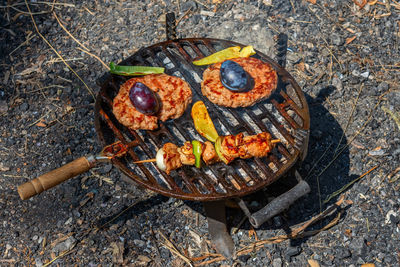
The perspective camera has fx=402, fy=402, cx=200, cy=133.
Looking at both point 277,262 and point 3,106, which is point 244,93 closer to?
point 277,262

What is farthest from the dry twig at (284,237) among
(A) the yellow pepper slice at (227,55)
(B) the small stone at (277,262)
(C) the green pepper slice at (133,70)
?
(C) the green pepper slice at (133,70)

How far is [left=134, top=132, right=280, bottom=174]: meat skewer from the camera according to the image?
123 inches

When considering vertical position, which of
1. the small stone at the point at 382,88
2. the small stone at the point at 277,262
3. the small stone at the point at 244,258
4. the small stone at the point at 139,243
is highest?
the small stone at the point at 382,88

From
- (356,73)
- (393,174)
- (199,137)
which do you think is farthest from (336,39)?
(199,137)

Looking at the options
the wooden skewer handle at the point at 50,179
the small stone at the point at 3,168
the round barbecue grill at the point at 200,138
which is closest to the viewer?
the wooden skewer handle at the point at 50,179

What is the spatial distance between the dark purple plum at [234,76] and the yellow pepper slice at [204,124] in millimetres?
299

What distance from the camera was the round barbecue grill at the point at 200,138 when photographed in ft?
9.72

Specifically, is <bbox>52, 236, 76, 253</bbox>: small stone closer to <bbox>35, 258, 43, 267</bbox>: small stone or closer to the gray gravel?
the gray gravel

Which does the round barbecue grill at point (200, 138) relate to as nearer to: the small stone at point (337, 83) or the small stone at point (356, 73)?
the small stone at point (337, 83)

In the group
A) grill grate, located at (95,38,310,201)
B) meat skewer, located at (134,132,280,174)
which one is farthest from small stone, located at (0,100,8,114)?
meat skewer, located at (134,132,280,174)

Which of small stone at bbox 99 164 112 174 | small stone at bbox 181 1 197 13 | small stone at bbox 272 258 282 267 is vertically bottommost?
small stone at bbox 272 258 282 267

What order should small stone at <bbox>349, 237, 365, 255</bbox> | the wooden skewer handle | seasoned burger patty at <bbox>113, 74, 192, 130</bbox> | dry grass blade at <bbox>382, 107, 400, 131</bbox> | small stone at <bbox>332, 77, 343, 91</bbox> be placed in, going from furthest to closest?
1. small stone at <bbox>332, 77, 343, 91</bbox>
2. dry grass blade at <bbox>382, 107, 400, 131</bbox>
3. small stone at <bbox>349, 237, 365, 255</bbox>
4. seasoned burger patty at <bbox>113, 74, 192, 130</bbox>
5. the wooden skewer handle

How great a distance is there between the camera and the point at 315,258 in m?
3.90

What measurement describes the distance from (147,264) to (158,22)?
3125 millimetres
